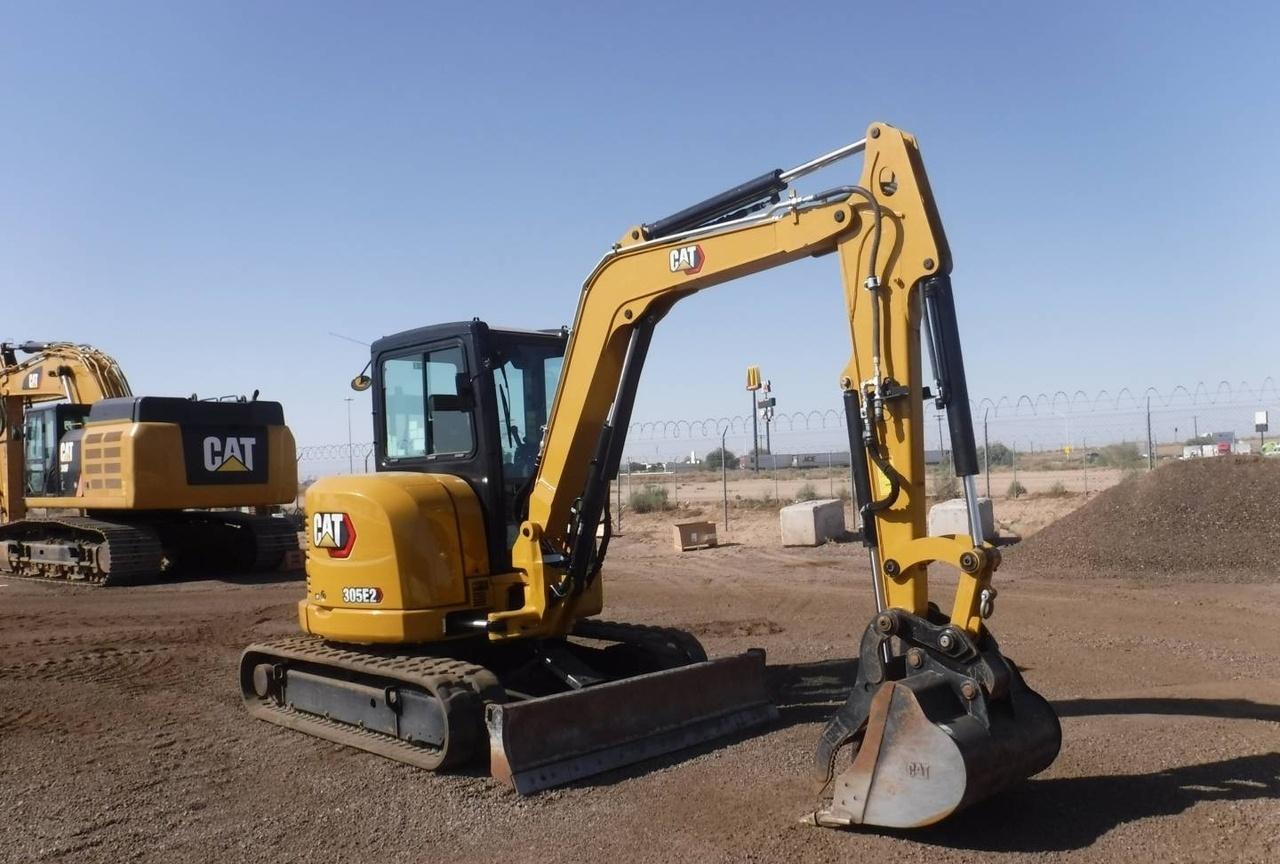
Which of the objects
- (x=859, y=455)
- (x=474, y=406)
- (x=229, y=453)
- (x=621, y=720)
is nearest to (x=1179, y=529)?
(x=621, y=720)

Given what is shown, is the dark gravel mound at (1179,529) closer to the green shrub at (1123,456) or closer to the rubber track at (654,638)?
the rubber track at (654,638)

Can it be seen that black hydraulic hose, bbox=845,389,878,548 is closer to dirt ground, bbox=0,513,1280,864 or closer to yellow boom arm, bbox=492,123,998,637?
yellow boom arm, bbox=492,123,998,637

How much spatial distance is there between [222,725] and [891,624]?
537 centimetres

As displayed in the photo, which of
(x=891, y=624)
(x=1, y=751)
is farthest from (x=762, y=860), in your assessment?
(x=1, y=751)

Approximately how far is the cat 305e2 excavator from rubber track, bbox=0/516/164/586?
10.2 m

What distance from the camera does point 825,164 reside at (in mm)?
6629

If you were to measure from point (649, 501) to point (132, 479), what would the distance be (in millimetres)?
16324

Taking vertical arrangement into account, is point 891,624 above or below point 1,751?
above

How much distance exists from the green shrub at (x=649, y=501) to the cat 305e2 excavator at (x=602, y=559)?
74.6ft

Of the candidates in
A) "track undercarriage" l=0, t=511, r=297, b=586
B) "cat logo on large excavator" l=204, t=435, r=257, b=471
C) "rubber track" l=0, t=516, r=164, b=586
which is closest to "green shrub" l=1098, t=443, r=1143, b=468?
"track undercarriage" l=0, t=511, r=297, b=586

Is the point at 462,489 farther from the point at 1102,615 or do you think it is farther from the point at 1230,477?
the point at 1230,477

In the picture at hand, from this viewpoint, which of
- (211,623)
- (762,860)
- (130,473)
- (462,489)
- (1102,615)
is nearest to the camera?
(762,860)

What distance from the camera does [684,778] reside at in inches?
266

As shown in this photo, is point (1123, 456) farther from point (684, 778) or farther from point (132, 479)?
point (684, 778)
